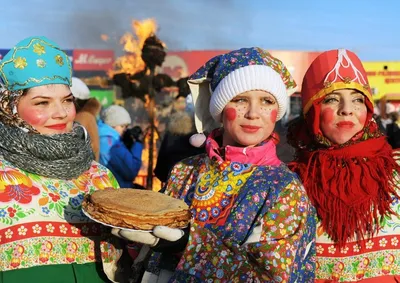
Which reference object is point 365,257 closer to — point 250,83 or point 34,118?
point 250,83

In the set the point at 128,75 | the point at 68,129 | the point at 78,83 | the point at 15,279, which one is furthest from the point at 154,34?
the point at 15,279

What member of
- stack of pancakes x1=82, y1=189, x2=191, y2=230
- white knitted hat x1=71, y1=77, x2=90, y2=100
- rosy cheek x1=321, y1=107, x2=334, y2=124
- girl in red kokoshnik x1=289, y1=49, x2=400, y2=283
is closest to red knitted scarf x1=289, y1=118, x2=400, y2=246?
girl in red kokoshnik x1=289, y1=49, x2=400, y2=283

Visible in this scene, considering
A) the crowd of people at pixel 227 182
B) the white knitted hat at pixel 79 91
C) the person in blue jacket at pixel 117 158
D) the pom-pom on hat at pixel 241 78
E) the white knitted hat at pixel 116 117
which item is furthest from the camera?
the white knitted hat at pixel 116 117

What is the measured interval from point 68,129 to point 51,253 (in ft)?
2.11

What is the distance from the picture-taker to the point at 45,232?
2.65 m

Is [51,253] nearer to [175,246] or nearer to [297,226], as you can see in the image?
[175,246]

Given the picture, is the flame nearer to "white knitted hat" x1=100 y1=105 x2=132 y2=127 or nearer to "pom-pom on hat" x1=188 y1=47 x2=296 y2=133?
"white knitted hat" x1=100 y1=105 x2=132 y2=127

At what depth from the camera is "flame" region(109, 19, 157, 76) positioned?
9102 mm

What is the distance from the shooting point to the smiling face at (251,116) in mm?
2588

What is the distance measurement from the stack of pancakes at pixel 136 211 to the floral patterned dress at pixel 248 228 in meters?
0.19

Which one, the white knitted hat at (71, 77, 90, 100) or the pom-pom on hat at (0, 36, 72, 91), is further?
the white knitted hat at (71, 77, 90, 100)

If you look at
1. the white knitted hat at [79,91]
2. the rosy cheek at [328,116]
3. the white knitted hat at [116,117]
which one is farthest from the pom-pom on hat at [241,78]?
the white knitted hat at [116,117]

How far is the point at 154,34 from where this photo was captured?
8852 millimetres

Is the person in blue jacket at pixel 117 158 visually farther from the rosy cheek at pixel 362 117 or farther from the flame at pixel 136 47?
the rosy cheek at pixel 362 117
